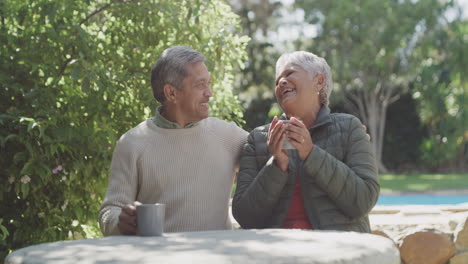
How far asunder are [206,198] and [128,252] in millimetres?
1069

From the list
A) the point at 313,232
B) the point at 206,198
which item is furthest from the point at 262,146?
the point at 313,232

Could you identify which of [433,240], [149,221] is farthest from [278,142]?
[433,240]

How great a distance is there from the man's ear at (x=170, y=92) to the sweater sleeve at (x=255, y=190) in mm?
385

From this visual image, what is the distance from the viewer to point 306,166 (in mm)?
2547

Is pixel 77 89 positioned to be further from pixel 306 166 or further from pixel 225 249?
pixel 225 249

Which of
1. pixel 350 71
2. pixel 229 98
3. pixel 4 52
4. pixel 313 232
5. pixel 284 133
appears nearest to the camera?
pixel 313 232

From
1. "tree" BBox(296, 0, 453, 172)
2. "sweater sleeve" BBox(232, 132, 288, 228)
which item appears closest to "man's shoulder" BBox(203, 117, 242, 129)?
"sweater sleeve" BBox(232, 132, 288, 228)

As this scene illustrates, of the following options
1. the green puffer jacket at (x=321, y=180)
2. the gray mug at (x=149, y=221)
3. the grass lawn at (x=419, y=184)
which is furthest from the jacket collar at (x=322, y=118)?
the grass lawn at (x=419, y=184)

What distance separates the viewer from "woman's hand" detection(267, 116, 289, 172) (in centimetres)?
250

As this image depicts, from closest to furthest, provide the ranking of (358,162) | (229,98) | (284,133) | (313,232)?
(313,232) → (284,133) → (358,162) → (229,98)

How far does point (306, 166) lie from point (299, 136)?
0.41ft

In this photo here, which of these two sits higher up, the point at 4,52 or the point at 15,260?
the point at 4,52

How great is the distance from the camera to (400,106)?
64.8ft

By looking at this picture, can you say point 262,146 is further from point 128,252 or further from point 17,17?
point 17,17
